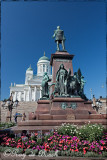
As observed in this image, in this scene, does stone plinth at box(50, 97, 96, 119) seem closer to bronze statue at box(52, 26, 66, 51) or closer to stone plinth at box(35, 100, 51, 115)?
stone plinth at box(35, 100, 51, 115)

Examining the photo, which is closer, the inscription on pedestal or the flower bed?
the flower bed

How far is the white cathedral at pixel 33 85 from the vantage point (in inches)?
3110

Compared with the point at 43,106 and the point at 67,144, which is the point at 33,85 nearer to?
the point at 43,106

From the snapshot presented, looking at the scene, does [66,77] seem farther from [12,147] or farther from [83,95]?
[12,147]

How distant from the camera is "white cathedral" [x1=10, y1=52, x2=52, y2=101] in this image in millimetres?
79000

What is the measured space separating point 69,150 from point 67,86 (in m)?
5.59

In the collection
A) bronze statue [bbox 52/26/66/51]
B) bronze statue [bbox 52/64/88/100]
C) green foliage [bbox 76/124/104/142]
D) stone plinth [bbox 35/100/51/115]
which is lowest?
green foliage [bbox 76/124/104/142]

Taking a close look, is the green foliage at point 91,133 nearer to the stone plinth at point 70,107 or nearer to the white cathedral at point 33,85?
the stone plinth at point 70,107

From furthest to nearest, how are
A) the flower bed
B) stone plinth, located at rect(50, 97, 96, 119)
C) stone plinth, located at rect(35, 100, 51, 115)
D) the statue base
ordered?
stone plinth, located at rect(35, 100, 51, 115) → stone plinth, located at rect(50, 97, 96, 119) → the statue base → the flower bed


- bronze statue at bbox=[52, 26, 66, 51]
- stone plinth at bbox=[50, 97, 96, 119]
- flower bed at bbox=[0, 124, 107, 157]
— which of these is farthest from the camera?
bronze statue at bbox=[52, 26, 66, 51]

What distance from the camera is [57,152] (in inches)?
152

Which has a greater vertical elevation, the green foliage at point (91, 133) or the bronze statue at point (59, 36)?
the bronze statue at point (59, 36)

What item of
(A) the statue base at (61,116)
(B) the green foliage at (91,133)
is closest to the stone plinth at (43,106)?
(A) the statue base at (61,116)

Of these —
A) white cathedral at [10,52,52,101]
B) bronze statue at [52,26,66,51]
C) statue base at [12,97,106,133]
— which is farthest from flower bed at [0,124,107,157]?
white cathedral at [10,52,52,101]
